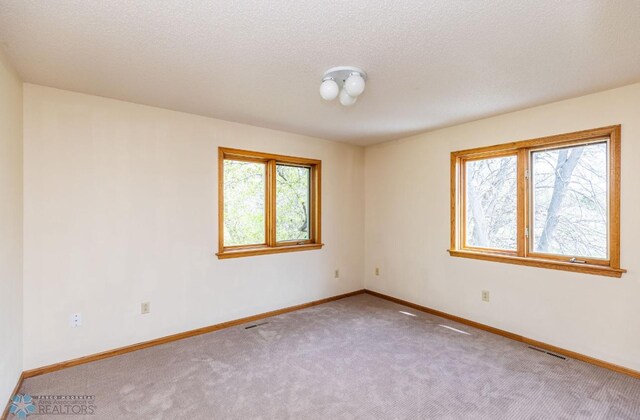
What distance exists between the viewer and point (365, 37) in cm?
178

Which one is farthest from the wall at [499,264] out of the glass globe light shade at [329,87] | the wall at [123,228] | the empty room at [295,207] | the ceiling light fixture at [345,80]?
the glass globe light shade at [329,87]

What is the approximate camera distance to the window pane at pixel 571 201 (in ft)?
8.93

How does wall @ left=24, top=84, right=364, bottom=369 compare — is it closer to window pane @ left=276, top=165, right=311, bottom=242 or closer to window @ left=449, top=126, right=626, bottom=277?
window pane @ left=276, top=165, right=311, bottom=242

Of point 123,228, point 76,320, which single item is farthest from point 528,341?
point 76,320

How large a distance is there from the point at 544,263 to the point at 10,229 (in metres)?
4.24

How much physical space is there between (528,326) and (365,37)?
3018 millimetres

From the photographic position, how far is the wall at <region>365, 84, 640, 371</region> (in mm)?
2512

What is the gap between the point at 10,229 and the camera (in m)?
2.09

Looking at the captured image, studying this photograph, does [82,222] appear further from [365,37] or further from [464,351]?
[464,351]

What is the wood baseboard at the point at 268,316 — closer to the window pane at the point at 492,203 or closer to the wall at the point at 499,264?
the wall at the point at 499,264

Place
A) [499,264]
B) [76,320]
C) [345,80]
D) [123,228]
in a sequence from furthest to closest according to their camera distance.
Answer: [499,264]
[123,228]
[76,320]
[345,80]

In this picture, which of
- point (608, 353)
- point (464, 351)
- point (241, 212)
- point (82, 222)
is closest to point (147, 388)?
point (82, 222)

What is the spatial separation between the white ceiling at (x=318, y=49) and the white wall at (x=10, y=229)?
0.86 feet

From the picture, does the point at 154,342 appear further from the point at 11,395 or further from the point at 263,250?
the point at 263,250
